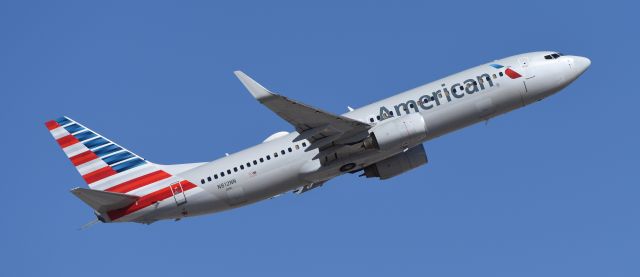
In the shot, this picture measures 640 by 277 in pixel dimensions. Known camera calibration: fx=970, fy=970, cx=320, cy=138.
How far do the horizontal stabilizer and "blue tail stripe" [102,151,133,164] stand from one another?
360cm

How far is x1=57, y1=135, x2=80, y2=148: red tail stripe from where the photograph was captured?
6476 centimetres

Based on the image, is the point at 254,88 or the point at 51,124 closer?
the point at 254,88

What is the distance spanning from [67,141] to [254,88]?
56.7 feet

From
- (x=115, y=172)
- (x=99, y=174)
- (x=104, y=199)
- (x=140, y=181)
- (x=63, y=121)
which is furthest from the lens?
(x=63, y=121)

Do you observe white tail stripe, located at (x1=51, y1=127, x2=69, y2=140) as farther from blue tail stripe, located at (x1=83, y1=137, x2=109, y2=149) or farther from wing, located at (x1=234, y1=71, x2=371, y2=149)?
wing, located at (x1=234, y1=71, x2=371, y2=149)

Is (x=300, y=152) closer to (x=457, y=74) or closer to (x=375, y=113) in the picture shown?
(x=375, y=113)

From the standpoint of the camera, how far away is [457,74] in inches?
2475

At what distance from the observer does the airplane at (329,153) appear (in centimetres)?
6038

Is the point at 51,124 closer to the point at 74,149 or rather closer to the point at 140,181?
the point at 74,149

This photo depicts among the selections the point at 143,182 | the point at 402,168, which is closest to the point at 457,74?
the point at 402,168

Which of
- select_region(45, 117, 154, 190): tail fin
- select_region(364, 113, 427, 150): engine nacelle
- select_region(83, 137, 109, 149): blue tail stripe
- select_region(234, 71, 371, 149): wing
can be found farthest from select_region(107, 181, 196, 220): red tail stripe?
select_region(364, 113, 427, 150): engine nacelle

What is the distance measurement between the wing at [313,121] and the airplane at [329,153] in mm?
86

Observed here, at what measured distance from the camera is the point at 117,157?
6462 cm

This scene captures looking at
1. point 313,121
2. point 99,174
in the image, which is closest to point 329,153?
point 313,121
